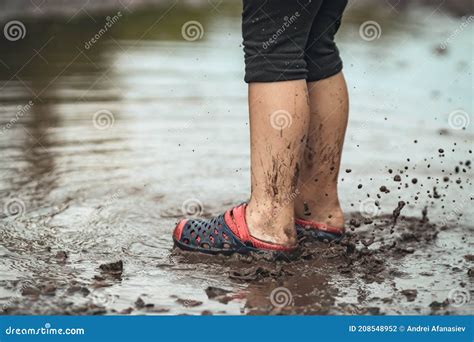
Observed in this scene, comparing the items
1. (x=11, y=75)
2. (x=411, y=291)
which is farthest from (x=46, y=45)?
(x=411, y=291)

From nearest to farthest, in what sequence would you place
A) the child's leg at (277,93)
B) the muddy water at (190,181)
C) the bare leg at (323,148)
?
the muddy water at (190,181)
the child's leg at (277,93)
the bare leg at (323,148)

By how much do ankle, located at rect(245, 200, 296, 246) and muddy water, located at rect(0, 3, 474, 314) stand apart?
3.5 inches

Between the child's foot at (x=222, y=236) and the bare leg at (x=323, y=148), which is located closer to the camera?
the child's foot at (x=222, y=236)

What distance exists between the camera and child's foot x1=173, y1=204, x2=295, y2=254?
3316 mm

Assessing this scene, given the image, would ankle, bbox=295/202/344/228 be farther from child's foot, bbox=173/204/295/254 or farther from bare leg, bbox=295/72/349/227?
child's foot, bbox=173/204/295/254

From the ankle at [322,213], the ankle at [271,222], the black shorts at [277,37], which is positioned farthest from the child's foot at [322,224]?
the black shorts at [277,37]

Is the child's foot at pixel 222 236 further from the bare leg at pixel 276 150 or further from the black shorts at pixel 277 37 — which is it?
the black shorts at pixel 277 37

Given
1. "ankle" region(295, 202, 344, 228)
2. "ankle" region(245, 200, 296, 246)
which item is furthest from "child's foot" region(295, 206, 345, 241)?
"ankle" region(245, 200, 296, 246)

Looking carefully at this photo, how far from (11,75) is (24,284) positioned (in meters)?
3.50

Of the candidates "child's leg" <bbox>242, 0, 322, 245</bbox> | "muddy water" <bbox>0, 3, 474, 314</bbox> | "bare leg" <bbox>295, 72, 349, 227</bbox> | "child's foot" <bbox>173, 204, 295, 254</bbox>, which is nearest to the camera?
"muddy water" <bbox>0, 3, 474, 314</bbox>

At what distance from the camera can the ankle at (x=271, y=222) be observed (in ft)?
10.7

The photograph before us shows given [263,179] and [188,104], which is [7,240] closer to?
[263,179]

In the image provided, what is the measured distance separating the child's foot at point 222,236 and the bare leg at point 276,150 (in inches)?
1.3

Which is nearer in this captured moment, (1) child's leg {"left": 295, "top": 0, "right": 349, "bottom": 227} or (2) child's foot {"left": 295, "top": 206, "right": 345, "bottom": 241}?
(1) child's leg {"left": 295, "top": 0, "right": 349, "bottom": 227}
